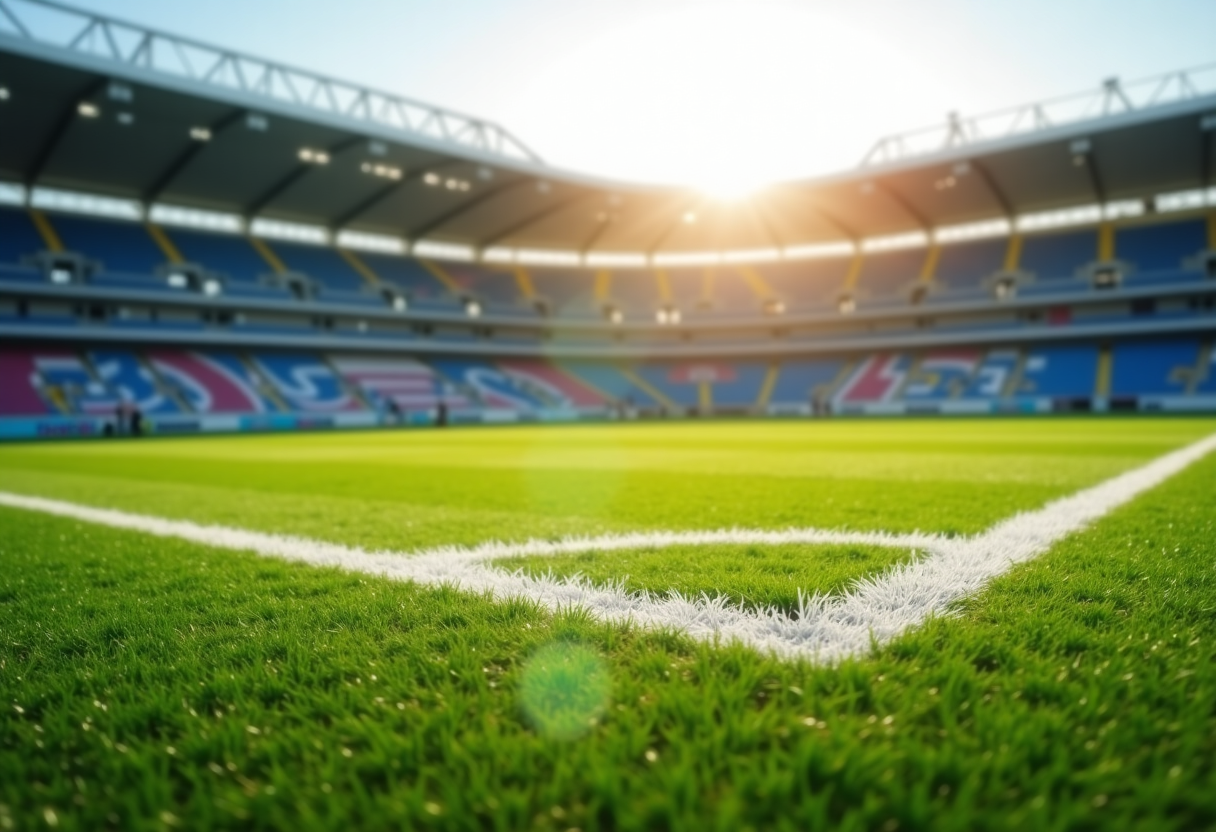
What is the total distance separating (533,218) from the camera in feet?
132

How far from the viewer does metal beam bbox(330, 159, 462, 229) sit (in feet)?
104

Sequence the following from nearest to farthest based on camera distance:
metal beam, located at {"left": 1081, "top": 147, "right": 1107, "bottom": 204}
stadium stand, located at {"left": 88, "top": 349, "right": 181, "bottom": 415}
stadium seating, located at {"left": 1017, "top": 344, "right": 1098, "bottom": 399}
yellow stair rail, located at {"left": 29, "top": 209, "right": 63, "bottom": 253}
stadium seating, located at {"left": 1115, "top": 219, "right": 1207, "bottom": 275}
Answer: stadium stand, located at {"left": 88, "top": 349, "right": 181, "bottom": 415} → yellow stair rail, located at {"left": 29, "top": 209, "right": 63, "bottom": 253} → metal beam, located at {"left": 1081, "top": 147, "right": 1107, "bottom": 204} → stadium seating, located at {"left": 1017, "top": 344, "right": 1098, "bottom": 399} → stadium seating, located at {"left": 1115, "top": 219, "right": 1207, "bottom": 275}

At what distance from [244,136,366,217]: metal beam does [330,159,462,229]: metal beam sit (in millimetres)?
3778

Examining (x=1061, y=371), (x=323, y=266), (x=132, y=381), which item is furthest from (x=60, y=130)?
(x=1061, y=371)

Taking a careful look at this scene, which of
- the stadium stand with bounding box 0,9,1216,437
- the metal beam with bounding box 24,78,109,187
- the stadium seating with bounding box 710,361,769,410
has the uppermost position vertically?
the metal beam with bounding box 24,78,109,187

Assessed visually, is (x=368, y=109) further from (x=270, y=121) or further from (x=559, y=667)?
(x=559, y=667)

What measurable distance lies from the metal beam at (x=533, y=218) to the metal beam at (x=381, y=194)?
7.84m

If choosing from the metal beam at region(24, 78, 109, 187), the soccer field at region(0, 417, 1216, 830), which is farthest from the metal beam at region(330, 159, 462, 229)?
the soccer field at region(0, 417, 1216, 830)

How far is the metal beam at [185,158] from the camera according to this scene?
84.1 feet

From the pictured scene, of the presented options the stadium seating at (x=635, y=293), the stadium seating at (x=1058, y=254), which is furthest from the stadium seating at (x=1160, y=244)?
the stadium seating at (x=635, y=293)

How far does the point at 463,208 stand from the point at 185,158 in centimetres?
1341

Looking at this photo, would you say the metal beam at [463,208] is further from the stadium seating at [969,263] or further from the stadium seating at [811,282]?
the stadium seating at [969,263]

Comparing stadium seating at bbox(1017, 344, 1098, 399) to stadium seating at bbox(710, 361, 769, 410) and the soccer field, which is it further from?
the soccer field

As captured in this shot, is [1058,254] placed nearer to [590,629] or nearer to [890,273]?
[890,273]
